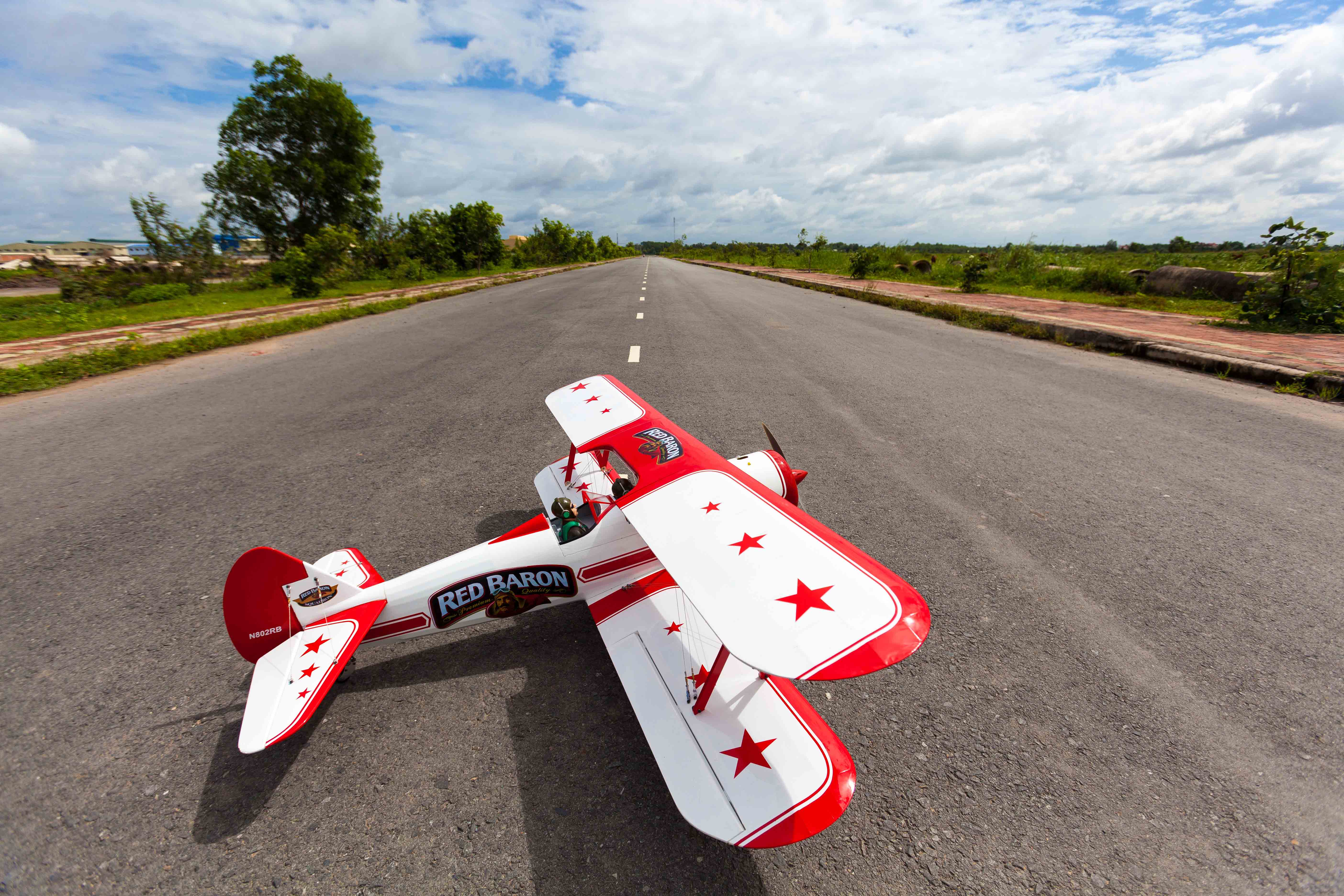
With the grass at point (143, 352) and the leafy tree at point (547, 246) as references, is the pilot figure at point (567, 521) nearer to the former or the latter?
the grass at point (143, 352)

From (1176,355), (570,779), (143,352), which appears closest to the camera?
(570,779)

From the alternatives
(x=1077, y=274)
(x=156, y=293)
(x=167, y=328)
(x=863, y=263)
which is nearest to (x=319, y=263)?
(x=156, y=293)

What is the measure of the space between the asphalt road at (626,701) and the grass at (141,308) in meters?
12.8

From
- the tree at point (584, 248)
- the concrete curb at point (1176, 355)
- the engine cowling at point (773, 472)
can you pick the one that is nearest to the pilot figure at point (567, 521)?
the engine cowling at point (773, 472)

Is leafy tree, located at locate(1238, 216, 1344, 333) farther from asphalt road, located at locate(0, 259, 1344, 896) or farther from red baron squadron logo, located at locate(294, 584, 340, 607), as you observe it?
red baron squadron logo, located at locate(294, 584, 340, 607)

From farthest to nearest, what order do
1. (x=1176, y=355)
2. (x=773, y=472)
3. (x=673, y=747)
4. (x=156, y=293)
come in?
1. (x=156, y=293)
2. (x=1176, y=355)
3. (x=773, y=472)
4. (x=673, y=747)

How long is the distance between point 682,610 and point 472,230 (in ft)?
180

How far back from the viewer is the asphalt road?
7.56 feet

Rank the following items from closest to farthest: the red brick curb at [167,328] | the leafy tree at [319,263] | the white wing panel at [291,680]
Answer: the white wing panel at [291,680]
the red brick curb at [167,328]
the leafy tree at [319,263]

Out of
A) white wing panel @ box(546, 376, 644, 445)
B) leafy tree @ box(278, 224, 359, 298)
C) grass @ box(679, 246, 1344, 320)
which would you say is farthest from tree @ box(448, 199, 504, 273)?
white wing panel @ box(546, 376, 644, 445)

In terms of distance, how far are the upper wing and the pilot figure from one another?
0.64m

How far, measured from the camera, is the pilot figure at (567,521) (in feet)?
11.8

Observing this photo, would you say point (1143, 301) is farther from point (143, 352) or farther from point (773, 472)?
point (143, 352)

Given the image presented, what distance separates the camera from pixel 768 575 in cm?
233
